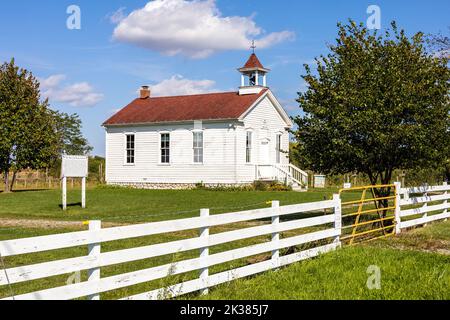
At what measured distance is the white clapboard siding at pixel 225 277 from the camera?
23.1ft

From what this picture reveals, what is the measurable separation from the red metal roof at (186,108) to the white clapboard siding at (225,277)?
2287 centimetres

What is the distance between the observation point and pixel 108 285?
21.1 feet

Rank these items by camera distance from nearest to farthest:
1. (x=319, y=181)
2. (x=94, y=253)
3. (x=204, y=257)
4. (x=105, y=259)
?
(x=94, y=253) → (x=105, y=259) → (x=204, y=257) → (x=319, y=181)

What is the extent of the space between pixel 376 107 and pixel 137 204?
12781mm

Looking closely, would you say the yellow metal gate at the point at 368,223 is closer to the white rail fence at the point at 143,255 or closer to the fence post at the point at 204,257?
the white rail fence at the point at 143,255

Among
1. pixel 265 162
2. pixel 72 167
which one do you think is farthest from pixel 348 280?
pixel 265 162

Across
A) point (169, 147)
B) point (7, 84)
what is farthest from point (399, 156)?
point (7, 84)

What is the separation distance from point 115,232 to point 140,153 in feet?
99.8

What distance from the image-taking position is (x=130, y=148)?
3734 centimetres

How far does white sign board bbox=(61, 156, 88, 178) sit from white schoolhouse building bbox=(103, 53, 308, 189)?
37.5 ft

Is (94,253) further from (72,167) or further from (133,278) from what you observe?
(72,167)

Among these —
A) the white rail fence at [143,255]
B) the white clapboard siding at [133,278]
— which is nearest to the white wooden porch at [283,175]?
the white rail fence at [143,255]

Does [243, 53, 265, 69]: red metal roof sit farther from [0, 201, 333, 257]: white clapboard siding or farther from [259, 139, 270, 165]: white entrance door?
[0, 201, 333, 257]: white clapboard siding
